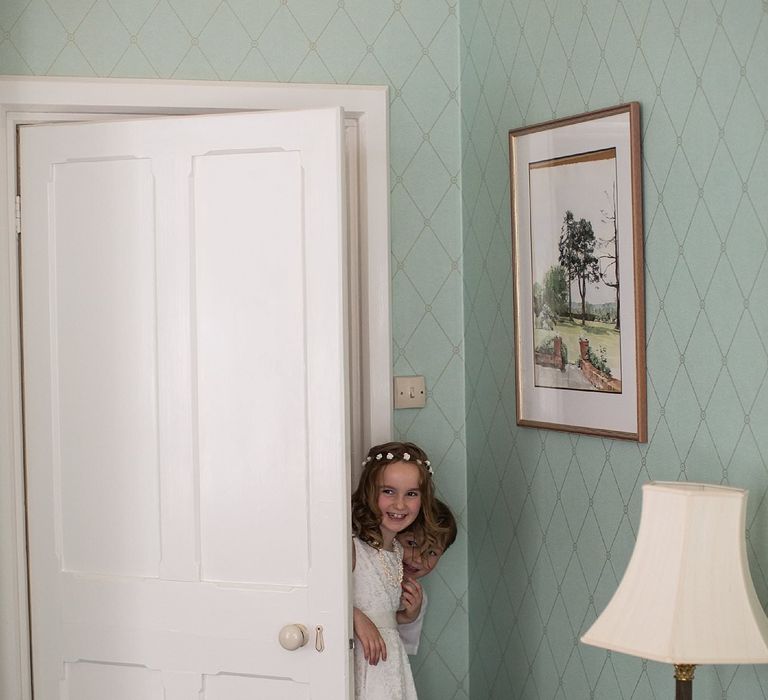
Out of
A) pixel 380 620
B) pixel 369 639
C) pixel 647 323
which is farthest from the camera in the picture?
pixel 380 620

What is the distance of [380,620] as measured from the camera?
8.14 feet

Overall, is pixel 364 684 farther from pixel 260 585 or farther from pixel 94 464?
pixel 94 464

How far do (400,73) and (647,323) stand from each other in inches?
42.1

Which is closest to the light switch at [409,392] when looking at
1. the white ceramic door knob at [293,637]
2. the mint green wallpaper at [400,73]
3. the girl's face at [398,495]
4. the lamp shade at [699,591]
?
the mint green wallpaper at [400,73]

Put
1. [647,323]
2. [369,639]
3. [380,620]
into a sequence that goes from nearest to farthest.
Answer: [647,323], [369,639], [380,620]

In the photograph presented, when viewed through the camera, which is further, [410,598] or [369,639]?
[410,598]

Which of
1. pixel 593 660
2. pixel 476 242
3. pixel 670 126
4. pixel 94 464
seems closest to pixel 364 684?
pixel 593 660

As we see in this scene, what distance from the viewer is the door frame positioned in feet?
8.25

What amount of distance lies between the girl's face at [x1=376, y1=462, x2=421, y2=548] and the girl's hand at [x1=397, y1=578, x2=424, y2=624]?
0.59ft

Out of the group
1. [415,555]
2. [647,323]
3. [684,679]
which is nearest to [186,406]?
[415,555]

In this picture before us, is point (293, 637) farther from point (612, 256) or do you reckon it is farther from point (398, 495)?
point (612, 256)

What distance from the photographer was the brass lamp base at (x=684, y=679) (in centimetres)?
163

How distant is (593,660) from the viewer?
2262 millimetres

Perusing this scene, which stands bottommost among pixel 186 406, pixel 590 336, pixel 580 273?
pixel 186 406
